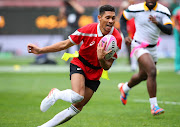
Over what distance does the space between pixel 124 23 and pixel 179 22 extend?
6.83m

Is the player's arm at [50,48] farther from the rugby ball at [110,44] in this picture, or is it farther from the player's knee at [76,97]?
the player's knee at [76,97]

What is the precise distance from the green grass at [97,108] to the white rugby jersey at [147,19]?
1468 mm

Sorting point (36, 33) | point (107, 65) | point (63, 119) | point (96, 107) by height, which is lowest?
point (36, 33)

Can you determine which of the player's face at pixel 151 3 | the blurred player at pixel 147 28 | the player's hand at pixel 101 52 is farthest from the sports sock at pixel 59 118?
the player's face at pixel 151 3

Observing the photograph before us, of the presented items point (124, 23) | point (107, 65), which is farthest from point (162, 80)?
point (107, 65)

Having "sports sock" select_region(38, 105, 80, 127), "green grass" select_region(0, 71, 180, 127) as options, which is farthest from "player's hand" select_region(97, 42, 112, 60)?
"green grass" select_region(0, 71, 180, 127)

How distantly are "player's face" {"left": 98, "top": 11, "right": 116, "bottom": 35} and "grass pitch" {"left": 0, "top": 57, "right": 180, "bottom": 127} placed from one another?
1.58 m

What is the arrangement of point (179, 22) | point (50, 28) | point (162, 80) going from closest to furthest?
point (162, 80) → point (179, 22) → point (50, 28)

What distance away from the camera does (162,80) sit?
12859mm

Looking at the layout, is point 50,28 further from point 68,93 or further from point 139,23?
point 68,93

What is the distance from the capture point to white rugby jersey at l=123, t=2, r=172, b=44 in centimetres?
767

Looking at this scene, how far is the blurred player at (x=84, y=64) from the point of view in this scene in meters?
5.39

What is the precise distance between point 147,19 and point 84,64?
2.44 meters

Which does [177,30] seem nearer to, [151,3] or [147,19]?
[147,19]
